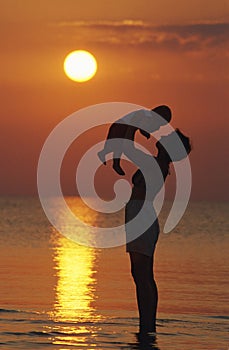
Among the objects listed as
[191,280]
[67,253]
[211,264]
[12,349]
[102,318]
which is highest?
[67,253]

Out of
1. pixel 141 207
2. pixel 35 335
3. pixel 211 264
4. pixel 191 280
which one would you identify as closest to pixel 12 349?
pixel 35 335

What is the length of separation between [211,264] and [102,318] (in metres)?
13.5

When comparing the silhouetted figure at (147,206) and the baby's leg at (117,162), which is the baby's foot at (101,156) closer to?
the baby's leg at (117,162)

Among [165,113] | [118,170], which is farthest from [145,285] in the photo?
[165,113]

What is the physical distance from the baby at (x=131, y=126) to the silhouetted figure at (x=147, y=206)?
0.88ft

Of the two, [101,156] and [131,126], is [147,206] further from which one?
[131,126]

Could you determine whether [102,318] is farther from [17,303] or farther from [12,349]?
[12,349]

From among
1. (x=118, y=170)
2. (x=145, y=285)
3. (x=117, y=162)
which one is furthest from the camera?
(x=145, y=285)

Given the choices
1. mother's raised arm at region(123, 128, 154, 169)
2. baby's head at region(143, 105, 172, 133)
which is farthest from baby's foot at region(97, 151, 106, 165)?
baby's head at region(143, 105, 172, 133)

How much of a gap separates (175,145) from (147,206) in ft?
2.66

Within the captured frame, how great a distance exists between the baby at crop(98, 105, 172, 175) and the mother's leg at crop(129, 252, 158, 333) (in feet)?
3.89

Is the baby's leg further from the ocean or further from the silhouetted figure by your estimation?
the ocean

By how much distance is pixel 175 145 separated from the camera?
15328 millimetres

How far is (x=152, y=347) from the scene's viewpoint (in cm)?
1456
